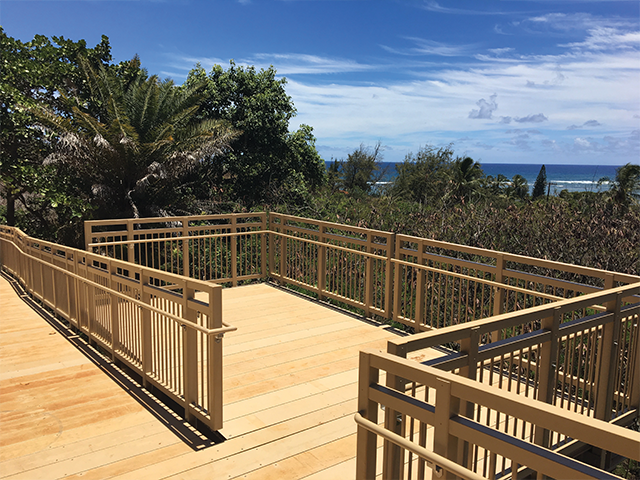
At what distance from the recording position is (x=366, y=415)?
251 cm

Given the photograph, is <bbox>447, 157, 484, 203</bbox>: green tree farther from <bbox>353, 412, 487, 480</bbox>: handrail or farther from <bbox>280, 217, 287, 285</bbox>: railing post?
<bbox>353, 412, 487, 480</bbox>: handrail

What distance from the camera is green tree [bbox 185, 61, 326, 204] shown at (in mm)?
19141

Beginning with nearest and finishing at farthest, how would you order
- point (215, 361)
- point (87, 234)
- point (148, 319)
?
point (215, 361)
point (148, 319)
point (87, 234)

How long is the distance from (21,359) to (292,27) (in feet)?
87.0

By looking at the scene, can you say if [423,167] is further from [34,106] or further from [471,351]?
[471,351]

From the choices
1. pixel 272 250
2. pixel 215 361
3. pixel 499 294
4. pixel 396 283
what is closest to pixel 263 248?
pixel 272 250

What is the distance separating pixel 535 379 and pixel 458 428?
72.8 inches

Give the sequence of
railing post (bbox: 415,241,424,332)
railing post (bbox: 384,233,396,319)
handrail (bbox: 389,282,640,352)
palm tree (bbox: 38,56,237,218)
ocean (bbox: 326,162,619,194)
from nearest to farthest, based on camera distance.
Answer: handrail (bbox: 389,282,640,352) < railing post (bbox: 415,241,424,332) < railing post (bbox: 384,233,396,319) < palm tree (bbox: 38,56,237,218) < ocean (bbox: 326,162,619,194)

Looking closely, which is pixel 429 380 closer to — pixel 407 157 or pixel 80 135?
pixel 80 135

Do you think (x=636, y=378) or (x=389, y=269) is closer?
(x=636, y=378)


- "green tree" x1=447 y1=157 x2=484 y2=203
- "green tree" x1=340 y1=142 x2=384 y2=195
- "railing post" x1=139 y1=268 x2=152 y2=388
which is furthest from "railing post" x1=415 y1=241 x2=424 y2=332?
"green tree" x1=340 y1=142 x2=384 y2=195

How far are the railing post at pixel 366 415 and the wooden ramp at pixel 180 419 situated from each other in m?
1.16

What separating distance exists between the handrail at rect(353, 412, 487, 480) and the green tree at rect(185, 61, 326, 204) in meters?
17.0

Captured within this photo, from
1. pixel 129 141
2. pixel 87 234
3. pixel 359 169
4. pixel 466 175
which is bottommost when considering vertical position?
pixel 87 234
